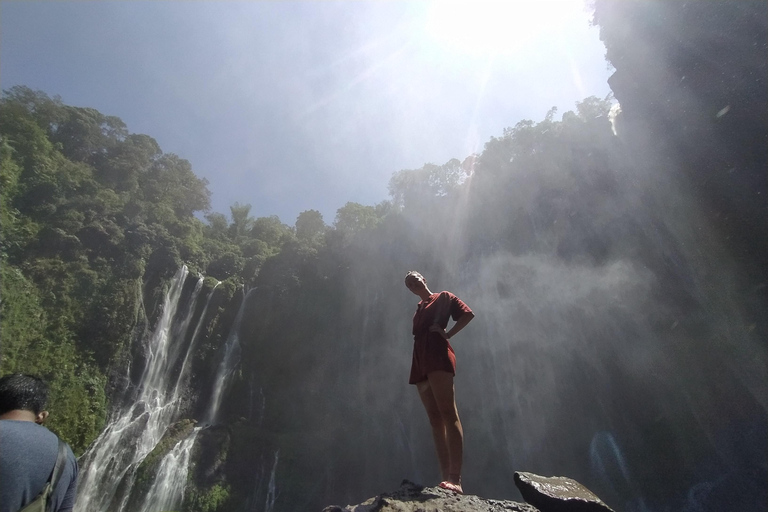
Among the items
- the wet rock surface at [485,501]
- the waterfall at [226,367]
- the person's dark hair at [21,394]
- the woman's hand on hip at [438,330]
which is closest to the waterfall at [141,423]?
the waterfall at [226,367]

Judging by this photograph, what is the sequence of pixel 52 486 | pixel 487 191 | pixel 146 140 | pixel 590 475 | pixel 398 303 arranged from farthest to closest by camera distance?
pixel 146 140
pixel 487 191
pixel 398 303
pixel 590 475
pixel 52 486

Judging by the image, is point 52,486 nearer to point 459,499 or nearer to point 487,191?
point 459,499

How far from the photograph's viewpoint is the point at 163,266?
628 inches

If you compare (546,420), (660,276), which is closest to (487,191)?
(660,276)

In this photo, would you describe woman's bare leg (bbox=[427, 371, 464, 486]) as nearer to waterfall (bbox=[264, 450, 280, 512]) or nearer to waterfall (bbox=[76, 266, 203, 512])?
waterfall (bbox=[264, 450, 280, 512])

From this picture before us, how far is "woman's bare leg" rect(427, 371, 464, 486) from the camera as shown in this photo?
2.64m

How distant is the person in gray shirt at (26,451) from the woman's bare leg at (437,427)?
203cm

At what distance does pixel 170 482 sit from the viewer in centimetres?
1080

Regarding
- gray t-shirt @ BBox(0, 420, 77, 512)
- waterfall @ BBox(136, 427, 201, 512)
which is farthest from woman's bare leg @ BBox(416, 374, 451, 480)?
waterfall @ BBox(136, 427, 201, 512)

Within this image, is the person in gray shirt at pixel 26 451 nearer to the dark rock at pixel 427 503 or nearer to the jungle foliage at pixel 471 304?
the dark rock at pixel 427 503

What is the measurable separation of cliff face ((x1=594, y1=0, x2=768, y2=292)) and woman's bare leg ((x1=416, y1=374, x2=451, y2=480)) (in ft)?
29.8

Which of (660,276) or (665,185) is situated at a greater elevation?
(665,185)

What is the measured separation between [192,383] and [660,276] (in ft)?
57.6

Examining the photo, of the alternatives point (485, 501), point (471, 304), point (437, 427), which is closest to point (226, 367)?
point (471, 304)
